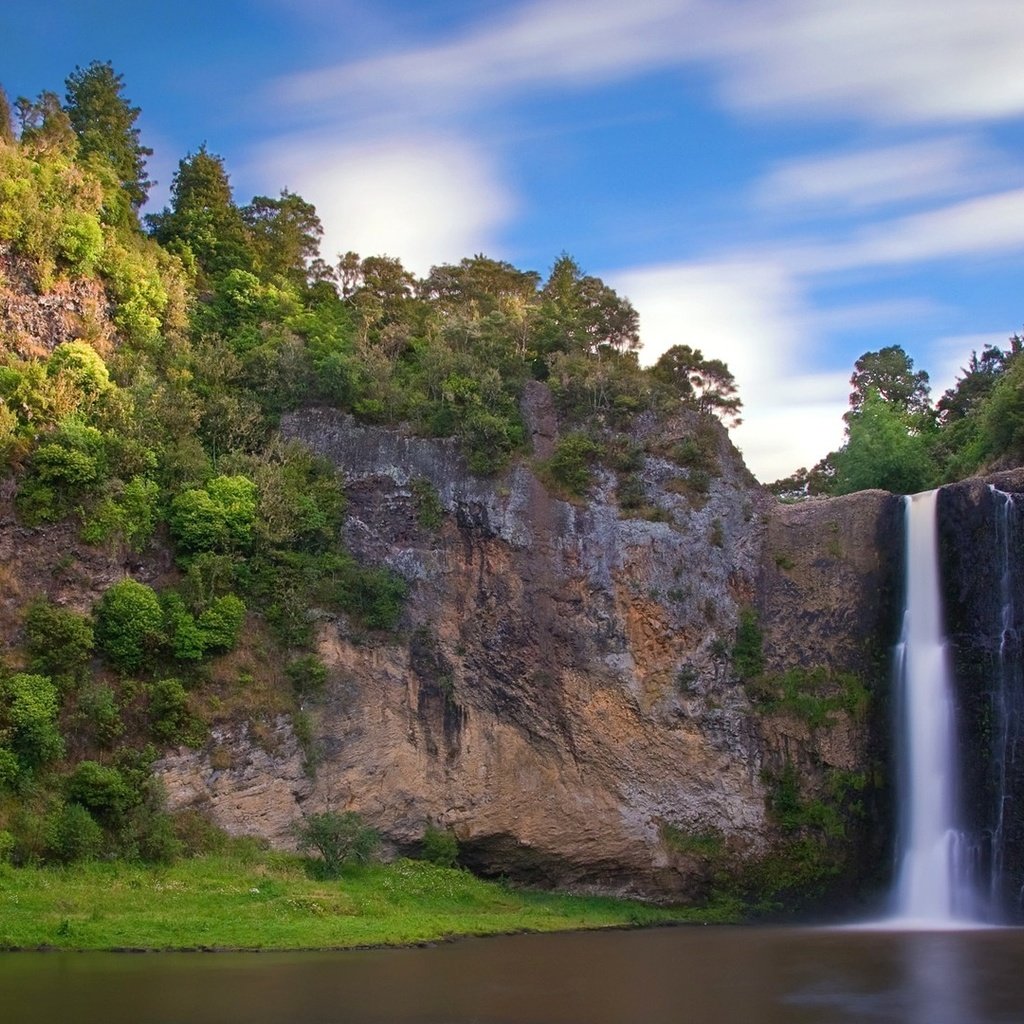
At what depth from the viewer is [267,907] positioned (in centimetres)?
2822

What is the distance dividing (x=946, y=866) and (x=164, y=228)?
3959cm

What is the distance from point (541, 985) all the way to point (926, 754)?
60.2 ft

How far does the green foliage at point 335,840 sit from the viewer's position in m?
32.1

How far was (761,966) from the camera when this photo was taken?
79.4 ft

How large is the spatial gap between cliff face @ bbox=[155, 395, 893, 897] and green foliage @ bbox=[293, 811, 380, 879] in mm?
1229

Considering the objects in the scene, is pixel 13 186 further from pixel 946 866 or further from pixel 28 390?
pixel 946 866

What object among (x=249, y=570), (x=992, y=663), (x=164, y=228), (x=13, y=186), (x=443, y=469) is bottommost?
(x=992, y=663)

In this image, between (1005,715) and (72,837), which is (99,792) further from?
(1005,715)

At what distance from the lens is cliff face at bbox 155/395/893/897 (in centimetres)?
3547

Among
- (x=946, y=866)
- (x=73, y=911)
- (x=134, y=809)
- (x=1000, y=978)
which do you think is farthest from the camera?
(x=946, y=866)

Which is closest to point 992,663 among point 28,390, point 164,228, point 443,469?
point 443,469

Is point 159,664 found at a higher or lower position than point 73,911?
higher

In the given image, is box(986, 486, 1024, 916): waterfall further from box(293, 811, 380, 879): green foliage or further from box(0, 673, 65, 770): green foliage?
box(0, 673, 65, 770): green foliage

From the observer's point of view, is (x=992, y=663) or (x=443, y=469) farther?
(x=443, y=469)
